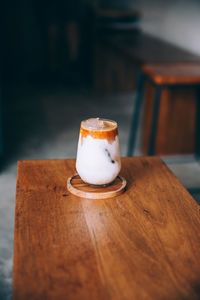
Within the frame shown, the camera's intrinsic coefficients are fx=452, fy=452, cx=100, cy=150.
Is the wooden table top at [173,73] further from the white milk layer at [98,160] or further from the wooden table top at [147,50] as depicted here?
the white milk layer at [98,160]

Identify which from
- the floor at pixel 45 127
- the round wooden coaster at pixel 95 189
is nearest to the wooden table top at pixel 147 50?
the floor at pixel 45 127

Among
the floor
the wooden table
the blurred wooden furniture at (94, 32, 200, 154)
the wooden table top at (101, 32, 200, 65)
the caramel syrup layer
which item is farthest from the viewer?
the wooden table top at (101, 32, 200, 65)

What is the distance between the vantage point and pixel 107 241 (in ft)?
3.77

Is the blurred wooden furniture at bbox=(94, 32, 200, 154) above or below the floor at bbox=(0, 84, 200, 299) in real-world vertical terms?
above

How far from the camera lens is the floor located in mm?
2470

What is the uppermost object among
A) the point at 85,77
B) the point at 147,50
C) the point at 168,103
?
the point at 147,50

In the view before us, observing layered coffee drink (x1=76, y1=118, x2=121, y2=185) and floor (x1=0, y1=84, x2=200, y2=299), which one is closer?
layered coffee drink (x1=76, y1=118, x2=121, y2=185)

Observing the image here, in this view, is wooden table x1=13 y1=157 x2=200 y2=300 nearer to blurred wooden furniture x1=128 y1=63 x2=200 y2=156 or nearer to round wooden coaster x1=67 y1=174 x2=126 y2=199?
round wooden coaster x1=67 y1=174 x2=126 y2=199

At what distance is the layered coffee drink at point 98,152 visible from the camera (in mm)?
1312

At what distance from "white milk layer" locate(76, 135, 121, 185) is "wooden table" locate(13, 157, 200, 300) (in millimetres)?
72

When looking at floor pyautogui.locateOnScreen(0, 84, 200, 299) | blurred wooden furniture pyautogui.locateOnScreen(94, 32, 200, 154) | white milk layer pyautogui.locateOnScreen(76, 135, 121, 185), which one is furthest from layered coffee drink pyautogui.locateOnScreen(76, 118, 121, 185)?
blurred wooden furniture pyautogui.locateOnScreen(94, 32, 200, 154)

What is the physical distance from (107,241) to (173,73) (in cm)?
191

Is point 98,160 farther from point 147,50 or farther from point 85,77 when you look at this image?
point 85,77

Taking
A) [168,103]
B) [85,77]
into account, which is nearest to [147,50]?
[168,103]
